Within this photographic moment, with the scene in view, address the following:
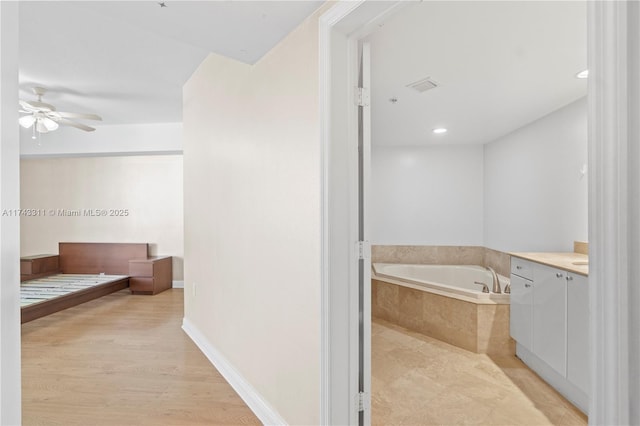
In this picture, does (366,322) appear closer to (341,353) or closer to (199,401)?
(341,353)

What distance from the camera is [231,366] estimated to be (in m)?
2.49

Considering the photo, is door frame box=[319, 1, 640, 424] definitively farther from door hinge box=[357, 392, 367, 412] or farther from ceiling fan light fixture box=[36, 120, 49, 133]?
ceiling fan light fixture box=[36, 120, 49, 133]

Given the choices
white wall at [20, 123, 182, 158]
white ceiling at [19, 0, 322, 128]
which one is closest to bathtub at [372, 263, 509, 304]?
white ceiling at [19, 0, 322, 128]

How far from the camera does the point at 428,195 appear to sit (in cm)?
504

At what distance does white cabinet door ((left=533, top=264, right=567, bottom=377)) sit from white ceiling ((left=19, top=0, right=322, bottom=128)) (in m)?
2.35

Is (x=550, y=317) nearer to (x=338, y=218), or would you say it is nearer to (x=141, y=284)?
(x=338, y=218)

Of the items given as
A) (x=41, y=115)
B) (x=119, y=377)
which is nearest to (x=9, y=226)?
(x=119, y=377)

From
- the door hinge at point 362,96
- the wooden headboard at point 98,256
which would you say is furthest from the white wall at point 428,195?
the wooden headboard at point 98,256

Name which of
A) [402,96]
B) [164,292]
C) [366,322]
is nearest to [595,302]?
[366,322]

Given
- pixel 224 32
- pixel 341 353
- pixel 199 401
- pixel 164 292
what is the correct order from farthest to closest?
pixel 164 292 < pixel 199 401 < pixel 224 32 < pixel 341 353

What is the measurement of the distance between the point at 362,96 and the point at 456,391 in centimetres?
213

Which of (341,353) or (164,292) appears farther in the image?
(164,292)

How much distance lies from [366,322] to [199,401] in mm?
1381

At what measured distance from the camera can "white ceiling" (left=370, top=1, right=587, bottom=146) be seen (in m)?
1.69
